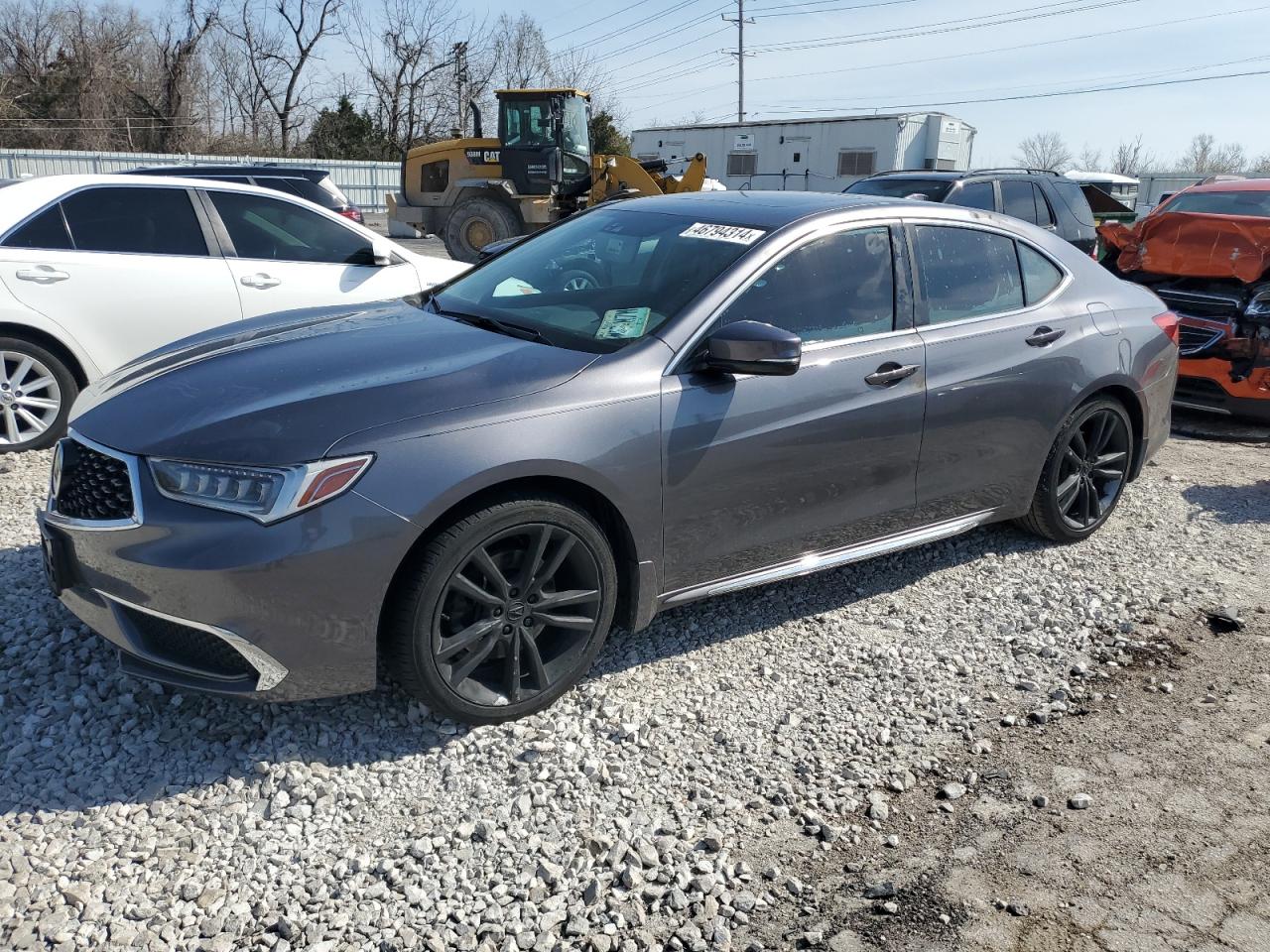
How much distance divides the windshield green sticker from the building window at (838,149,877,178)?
30.2 metres

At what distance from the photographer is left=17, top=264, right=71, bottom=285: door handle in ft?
18.7

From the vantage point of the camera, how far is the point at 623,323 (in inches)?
142

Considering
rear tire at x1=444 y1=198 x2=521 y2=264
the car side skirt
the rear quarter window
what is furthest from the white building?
the car side skirt

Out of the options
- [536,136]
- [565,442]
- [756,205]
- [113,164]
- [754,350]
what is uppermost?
[113,164]

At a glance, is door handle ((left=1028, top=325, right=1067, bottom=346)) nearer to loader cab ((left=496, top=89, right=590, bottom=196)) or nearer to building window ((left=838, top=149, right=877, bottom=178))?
loader cab ((left=496, top=89, right=590, bottom=196))

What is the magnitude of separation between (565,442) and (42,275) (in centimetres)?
423

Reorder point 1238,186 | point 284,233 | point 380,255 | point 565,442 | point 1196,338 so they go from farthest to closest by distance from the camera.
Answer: point 1238,186 → point 1196,338 → point 380,255 → point 284,233 → point 565,442

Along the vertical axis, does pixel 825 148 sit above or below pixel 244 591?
above

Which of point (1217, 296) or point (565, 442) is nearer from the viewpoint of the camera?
point (565, 442)

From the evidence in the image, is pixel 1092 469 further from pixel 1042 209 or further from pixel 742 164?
pixel 742 164

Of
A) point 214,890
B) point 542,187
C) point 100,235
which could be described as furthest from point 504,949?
point 542,187

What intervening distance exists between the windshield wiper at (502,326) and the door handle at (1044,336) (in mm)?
2276

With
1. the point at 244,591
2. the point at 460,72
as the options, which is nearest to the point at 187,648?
the point at 244,591

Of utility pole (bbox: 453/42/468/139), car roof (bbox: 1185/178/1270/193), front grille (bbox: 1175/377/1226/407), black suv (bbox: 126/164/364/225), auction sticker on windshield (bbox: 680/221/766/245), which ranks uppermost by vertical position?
utility pole (bbox: 453/42/468/139)
